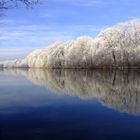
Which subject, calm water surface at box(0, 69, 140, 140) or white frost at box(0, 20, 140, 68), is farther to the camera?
white frost at box(0, 20, 140, 68)

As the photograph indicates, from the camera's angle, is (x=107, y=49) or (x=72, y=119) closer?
(x=72, y=119)

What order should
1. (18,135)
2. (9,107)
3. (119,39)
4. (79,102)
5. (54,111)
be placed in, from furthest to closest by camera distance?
(119,39)
(79,102)
(9,107)
(54,111)
(18,135)

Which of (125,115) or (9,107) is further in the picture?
(9,107)

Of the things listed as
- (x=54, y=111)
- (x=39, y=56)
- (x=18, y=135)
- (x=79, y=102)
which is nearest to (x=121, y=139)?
(x=18, y=135)

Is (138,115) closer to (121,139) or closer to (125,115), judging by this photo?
(125,115)

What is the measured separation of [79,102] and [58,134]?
482 inches

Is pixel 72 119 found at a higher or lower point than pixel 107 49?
lower

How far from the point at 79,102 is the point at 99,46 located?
88399 mm

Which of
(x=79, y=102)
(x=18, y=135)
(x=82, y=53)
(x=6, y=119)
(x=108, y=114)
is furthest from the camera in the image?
(x=82, y=53)

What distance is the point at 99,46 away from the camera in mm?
116000

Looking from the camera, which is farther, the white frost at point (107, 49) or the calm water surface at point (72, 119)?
the white frost at point (107, 49)

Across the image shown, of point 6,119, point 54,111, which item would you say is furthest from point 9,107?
point 6,119

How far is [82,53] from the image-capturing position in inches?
4936

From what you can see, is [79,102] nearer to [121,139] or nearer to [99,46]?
[121,139]
